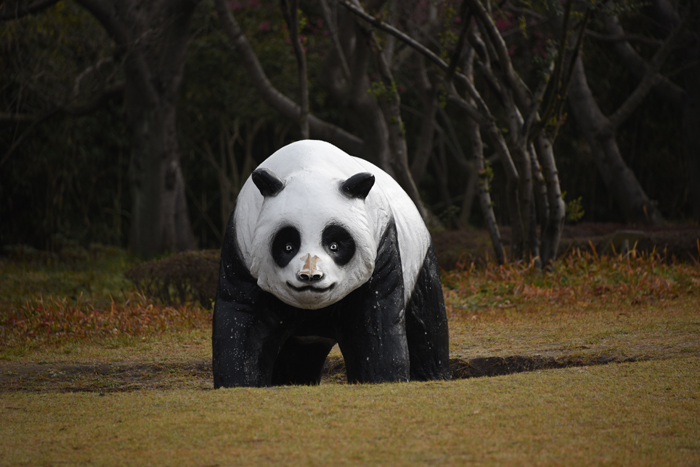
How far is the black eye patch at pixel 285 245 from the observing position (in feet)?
11.8

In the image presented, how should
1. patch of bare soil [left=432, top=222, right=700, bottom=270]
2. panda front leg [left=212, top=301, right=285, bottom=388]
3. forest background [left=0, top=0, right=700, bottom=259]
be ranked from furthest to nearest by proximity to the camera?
patch of bare soil [left=432, top=222, right=700, bottom=270]
forest background [left=0, top=0, right=700, bottom=259]
panda front leg [left=212, top=301, right=285, bottom=388]

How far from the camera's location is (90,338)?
6.54m

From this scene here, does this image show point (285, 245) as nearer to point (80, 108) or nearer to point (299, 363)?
point (299, 363)

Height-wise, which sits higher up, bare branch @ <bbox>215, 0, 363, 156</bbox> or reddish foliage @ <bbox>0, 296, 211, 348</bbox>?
bare branch @ <bbox>215, 0, 363, 156</bbox>

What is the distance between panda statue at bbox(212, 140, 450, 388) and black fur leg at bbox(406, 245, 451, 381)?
0.6 inches

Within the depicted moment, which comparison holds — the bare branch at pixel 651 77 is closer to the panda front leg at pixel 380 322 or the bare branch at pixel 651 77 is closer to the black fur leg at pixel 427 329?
the black fur leg at pixel 427 329

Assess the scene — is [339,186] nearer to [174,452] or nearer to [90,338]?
[174,452]

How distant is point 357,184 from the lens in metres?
3.72

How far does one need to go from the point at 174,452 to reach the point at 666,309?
16.2 ft

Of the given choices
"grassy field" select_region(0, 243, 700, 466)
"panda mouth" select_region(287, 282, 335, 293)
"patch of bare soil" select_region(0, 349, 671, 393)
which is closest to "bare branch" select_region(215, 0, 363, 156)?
"grassy field" select_region(0, 243, 700, 466)

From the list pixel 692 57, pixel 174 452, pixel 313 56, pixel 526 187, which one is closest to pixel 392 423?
pixel 174 452

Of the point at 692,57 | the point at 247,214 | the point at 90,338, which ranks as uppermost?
the point at 692,57

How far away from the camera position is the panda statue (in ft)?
11.8

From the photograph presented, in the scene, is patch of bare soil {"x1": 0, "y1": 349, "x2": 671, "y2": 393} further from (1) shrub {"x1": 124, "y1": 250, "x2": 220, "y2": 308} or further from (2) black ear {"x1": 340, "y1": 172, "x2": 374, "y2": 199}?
(1) shrub {"x1": 124, "y1": 250, "x2": 220, "y2": 308}
